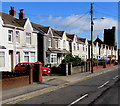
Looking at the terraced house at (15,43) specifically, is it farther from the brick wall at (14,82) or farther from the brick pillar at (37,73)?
the brick wall at (14,82)

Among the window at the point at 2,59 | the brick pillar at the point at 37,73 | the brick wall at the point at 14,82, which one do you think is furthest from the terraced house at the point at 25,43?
the brick wall at the point at 14,82

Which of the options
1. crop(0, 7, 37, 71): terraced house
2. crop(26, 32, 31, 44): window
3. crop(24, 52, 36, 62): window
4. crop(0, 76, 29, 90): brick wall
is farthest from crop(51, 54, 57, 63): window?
crop(0, 76, 29, 90): brick wall

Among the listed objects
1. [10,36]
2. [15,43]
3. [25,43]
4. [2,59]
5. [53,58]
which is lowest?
[53,58]

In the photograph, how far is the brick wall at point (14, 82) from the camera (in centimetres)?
1238

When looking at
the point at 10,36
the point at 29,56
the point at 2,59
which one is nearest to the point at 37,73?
the point at 2,59

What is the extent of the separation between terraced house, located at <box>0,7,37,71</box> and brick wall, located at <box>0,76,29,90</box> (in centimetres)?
914

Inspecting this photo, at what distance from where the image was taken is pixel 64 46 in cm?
3903

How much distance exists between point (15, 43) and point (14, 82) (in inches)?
494

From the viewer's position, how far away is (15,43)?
24984 mm

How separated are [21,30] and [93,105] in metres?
19.8

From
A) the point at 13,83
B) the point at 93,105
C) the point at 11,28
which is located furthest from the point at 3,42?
the point at 93,105

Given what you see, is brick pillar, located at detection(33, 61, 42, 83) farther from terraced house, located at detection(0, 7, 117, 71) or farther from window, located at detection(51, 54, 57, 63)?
window, located at detection(51, 54, 57, 63)

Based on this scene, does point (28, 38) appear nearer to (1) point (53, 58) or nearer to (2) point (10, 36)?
(2) point (10, 36)

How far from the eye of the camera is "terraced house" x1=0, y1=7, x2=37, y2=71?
902 inches
